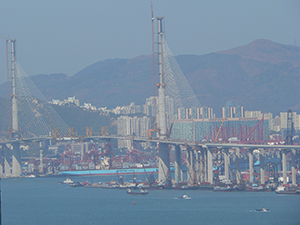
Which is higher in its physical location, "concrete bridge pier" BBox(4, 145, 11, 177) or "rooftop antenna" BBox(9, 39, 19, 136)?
"rooftop antenna" BBox(9, 39, 19, 136)

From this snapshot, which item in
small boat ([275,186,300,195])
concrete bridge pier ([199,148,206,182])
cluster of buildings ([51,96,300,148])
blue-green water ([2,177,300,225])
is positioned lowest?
blue-green water ([2,177,300,225])

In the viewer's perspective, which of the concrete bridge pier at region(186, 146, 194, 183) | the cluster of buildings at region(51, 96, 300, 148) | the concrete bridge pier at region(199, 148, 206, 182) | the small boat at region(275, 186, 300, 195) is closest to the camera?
the small boat at region(275, 186, 300, 195)

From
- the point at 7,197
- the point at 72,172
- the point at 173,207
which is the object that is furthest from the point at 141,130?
the point at 173,207

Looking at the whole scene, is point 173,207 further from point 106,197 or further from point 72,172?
point 72,172

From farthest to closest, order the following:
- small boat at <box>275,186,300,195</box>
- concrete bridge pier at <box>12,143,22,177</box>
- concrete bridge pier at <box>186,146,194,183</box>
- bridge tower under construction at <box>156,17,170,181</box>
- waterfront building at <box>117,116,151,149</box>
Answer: waterfront building at <box>117,116,151,149</box>
concrete bridge pier at <box>12,143,22,177</box>
bridge tower under construction at <box>156,17,170,181</box>
concrete bridge pier at <box>186,146,194,183</box>
small boat at <box>275,186,300,195</box>

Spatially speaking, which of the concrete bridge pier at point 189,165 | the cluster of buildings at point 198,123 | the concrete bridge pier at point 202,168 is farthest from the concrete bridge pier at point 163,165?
the cluster of buildings at point 198,123

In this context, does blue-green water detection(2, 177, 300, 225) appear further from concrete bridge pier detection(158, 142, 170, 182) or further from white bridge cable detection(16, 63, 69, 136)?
white bridge cable detection(16, 63, 69, 136)

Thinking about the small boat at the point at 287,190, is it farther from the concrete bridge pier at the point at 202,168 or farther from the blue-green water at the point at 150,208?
the concrete bridge pier at the point at 202,168

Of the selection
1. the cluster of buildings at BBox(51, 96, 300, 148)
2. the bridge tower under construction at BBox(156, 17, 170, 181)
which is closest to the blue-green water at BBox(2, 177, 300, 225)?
the bridge tower under construction at BBox(156, 17, 170, 181)

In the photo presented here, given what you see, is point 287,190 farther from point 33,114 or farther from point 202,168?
point 33,114

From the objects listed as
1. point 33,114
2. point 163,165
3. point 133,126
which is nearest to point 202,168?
point 163,165
